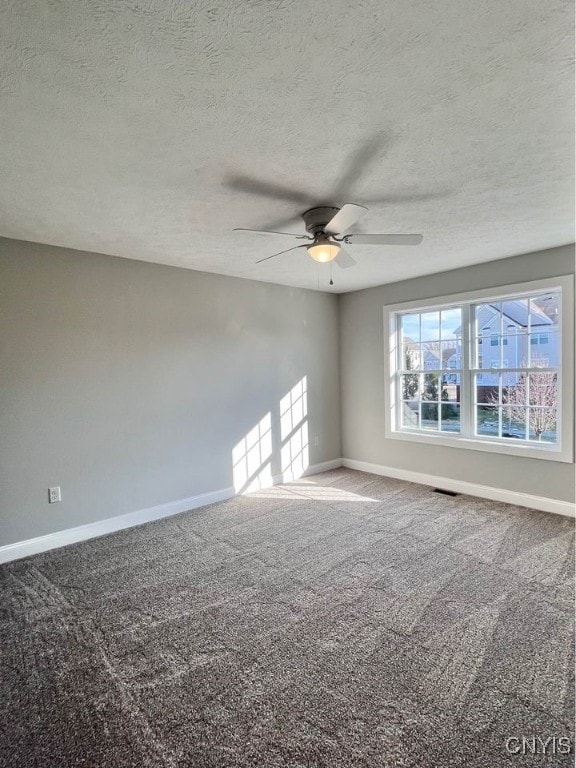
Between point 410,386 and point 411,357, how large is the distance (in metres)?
0.37

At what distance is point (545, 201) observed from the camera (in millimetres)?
2611

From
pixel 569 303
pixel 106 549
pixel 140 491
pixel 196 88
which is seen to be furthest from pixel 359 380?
pixel 196 88

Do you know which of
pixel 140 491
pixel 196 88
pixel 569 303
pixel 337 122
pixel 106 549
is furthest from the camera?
pixel 140 491

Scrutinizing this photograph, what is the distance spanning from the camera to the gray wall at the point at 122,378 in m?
3.15

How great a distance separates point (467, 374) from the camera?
439cm

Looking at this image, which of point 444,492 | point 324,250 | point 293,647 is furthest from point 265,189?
point 444,492

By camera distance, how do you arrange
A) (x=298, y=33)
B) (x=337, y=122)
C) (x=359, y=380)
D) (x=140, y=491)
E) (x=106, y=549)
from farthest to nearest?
(x=359, y=380) < (x=140, y=491) < (x=106, y=549) < (x=337, y=122) < (x=298, y=33)

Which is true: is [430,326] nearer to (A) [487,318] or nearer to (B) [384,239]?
(A) [487,318]

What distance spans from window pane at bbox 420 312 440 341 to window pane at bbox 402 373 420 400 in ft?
1.62

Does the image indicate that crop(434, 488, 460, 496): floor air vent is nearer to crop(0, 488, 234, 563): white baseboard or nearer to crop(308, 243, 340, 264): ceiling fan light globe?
crop(0, 488, 234, 563): white baseboard

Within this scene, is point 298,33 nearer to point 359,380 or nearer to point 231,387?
point 231,387

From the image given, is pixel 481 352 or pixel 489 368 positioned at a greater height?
pixel 481 352

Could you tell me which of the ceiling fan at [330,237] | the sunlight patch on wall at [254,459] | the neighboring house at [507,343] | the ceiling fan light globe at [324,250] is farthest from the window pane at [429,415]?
the ceiling fan light globe at [324,250]

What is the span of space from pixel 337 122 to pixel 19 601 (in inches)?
129
